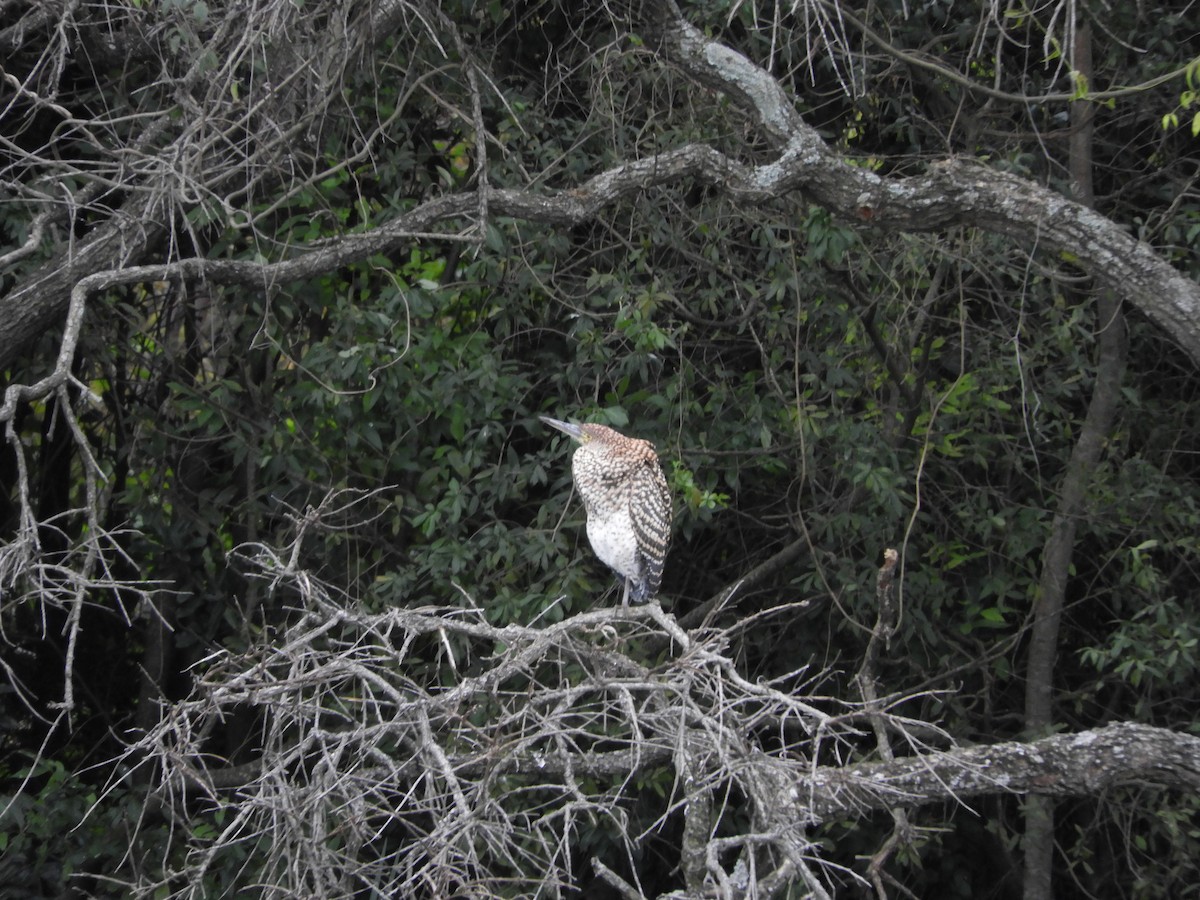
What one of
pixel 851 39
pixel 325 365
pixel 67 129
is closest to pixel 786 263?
pixel 851 39

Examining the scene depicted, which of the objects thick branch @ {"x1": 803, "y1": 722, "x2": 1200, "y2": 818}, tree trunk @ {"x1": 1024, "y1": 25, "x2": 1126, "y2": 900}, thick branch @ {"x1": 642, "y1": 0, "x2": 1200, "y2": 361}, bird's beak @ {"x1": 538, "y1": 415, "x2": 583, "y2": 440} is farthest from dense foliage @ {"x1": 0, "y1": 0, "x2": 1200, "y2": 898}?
thick branch @ {"x1": 803, "y1": 722, "x2": 1200, "y2": 818}

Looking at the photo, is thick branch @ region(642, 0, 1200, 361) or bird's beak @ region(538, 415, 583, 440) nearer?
thick branch @ region(642, 0, 1200, 361)

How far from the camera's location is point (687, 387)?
4.91 metres

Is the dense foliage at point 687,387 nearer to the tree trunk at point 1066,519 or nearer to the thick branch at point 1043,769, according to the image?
the tree trunk at point 1066,519

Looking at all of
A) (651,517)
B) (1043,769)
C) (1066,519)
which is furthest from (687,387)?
(1043,769)

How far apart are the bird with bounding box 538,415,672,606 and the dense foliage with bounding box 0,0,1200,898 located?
0.41 ft

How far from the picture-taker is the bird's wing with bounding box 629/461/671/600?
4199 millimetres

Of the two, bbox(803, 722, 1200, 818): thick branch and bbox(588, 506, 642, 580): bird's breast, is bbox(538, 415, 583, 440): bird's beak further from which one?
bbox(803, 722, 1200, 818): thick branch

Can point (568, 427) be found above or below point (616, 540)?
above

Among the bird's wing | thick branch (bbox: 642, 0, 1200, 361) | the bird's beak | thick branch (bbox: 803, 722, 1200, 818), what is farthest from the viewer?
the bird's beak

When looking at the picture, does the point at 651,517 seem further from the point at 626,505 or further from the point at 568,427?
the point at 568,427

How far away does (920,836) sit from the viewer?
400cm

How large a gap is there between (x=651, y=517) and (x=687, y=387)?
801 millimetres

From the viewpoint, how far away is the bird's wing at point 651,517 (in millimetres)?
4199
